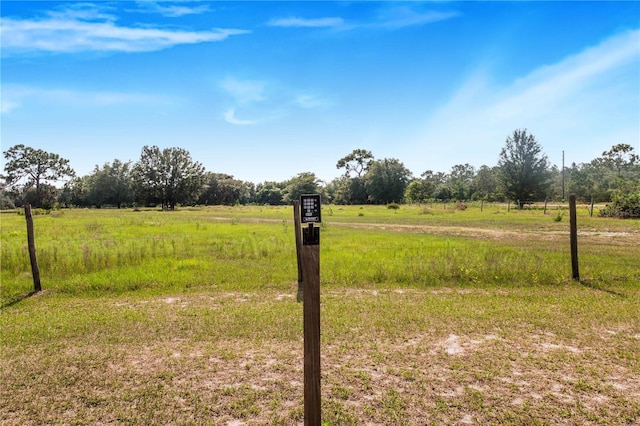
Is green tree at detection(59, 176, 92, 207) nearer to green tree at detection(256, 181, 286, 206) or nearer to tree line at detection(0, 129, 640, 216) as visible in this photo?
tree line at detection(0, 129, 640, 216)

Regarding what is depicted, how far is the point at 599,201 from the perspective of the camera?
6334 centimetres

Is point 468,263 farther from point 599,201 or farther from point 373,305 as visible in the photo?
point 599,201

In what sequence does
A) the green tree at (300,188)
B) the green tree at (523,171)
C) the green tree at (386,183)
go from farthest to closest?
the green tree at (300,188) → the green tree at (386,183) → the green tree at (523,171)

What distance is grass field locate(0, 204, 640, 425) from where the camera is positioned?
13.0ft

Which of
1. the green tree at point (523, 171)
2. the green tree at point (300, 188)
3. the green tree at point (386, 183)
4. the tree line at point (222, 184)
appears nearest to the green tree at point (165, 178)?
the tree line at point (222, 184)

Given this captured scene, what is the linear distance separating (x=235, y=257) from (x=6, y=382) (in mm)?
8721

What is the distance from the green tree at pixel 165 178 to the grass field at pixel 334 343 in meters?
70.2

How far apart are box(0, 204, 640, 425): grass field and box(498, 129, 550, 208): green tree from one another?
177 ft

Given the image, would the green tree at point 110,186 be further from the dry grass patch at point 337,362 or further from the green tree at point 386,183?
the dry grass patch at point 337,362

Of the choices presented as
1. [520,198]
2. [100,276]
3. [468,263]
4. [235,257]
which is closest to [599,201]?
[520,198]

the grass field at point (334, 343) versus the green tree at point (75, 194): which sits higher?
the green tree at point (75, 194)

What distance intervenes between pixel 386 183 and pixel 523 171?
32.4m

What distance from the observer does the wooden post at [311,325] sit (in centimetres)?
303

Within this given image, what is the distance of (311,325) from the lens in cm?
310
